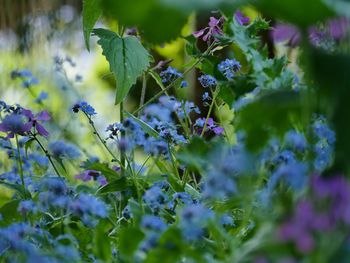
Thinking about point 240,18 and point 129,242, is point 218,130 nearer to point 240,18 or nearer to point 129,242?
point 240,18

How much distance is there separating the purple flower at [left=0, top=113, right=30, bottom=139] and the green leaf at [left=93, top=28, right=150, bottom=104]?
5.2 inches

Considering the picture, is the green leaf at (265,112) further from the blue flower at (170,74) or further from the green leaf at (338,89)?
the blue flower at (170,74)

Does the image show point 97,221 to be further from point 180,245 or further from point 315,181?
point 315,181

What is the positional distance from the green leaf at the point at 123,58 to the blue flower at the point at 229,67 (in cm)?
13

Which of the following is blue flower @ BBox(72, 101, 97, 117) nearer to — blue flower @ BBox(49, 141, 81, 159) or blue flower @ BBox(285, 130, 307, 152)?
blue flower @ BBox(49, 141, 81, 159)

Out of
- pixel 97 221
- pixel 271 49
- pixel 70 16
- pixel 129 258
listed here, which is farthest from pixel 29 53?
pixel 129 258

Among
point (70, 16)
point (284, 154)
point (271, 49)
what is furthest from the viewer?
point (70, 16)

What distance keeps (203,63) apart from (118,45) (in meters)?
0.13

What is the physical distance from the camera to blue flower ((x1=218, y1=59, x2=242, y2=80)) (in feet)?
3.30

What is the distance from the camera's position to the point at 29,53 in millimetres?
2344

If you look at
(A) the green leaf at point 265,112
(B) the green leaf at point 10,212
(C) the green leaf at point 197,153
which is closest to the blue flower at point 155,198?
(C) the green leaf at point 197,153

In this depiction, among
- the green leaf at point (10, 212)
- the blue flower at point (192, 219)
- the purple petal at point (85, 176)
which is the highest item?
the purple petal at point (85, 176)

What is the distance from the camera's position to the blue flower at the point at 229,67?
39.6 inches

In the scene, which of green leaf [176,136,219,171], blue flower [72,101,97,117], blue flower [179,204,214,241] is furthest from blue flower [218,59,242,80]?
blue flower [179,204,214,241]
